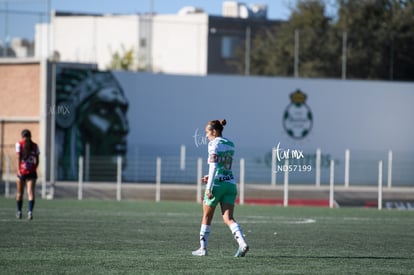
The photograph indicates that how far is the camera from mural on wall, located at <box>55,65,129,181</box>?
4588 centimetres

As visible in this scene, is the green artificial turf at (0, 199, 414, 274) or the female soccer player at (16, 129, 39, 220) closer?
the green artificial turf at (0, 199, 414, 274)

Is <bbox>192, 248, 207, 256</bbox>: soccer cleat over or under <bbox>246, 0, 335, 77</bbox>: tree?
under

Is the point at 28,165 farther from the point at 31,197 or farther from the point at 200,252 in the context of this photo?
the point at 200,252

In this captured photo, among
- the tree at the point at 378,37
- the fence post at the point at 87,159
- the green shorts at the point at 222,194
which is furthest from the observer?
the tree at the point at 378,37

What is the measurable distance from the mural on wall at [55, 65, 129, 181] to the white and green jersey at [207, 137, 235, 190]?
29961 millimetres

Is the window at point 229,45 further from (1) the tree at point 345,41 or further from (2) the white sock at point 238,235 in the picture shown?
(2) the white sock at point 238,235

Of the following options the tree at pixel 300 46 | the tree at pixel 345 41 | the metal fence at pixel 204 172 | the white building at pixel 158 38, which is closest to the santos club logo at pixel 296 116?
the tree at pixel 345 41

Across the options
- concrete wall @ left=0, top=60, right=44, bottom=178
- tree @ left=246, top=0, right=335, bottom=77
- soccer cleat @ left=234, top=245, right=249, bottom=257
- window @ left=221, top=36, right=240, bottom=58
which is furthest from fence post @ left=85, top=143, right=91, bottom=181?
soccer cleat @ left=234, top=245, right=249, bottom=257

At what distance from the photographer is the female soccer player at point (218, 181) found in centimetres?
1485

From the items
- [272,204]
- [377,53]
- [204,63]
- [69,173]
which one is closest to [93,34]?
[204,63]

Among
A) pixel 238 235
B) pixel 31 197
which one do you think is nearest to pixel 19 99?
pixel 31 197

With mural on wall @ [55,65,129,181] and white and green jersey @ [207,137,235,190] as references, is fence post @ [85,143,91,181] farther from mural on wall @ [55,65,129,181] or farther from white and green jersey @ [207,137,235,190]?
white and green jersey @ [207,137,235,190]

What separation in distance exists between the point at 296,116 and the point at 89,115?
34.7ft

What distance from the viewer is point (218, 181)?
49.1ft
